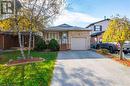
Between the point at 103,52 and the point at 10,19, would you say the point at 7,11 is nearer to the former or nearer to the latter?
the point at 10,19

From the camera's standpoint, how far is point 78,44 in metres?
36.5

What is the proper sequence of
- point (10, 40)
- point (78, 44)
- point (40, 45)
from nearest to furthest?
point (40, 45) → point (78, 44) → point (10, 40)

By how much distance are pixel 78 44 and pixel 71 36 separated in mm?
1508

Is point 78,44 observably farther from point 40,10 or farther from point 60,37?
point 40,10

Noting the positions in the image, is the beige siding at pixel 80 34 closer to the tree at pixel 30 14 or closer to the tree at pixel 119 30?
the tree at pixel 30 14

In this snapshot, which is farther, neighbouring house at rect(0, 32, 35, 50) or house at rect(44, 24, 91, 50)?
house at rect(44, 24, 91, 50)

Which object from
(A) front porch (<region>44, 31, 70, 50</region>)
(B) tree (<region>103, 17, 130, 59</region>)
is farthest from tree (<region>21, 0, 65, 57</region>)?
(A) front porch (<region>44, 31, 70, 50</region>)

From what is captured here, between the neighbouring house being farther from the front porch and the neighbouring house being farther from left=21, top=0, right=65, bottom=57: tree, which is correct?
left=21, top=0, right=65, bottom=57: tree

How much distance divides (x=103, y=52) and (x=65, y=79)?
16.4 meters

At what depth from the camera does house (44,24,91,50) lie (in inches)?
1428

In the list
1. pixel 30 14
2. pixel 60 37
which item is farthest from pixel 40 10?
pixel 60 37

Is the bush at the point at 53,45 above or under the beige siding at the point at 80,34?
under

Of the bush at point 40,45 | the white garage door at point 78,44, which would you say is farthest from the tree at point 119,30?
the white garage door at point 78,44

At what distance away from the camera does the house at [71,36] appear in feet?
119
